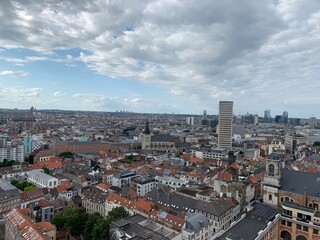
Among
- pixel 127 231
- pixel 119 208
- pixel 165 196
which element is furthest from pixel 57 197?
pixel 127 231

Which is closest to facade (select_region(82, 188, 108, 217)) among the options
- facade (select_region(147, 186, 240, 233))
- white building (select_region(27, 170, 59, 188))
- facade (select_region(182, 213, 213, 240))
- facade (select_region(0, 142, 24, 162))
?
facade (select_region(147, 186, 240, 233))

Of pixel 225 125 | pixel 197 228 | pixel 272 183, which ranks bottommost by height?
pixel 197 228

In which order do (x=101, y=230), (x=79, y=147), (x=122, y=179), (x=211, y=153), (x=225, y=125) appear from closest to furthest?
(x=101, y=230) < (x=122, y=179) < (x=211, y=153) < (x=79, y=147) < (x=225, y=125)

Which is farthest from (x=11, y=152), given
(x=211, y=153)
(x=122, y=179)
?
(x=211, y=153)

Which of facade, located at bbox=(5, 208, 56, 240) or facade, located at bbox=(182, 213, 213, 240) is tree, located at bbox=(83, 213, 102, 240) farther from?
facade, located at bbox=(182, 213, 213, 240)

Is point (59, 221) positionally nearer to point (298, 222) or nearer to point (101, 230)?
point (101, 230)

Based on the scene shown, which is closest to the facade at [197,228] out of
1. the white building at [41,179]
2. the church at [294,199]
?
the church at [294,199]

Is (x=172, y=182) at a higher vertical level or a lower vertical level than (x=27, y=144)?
lower
